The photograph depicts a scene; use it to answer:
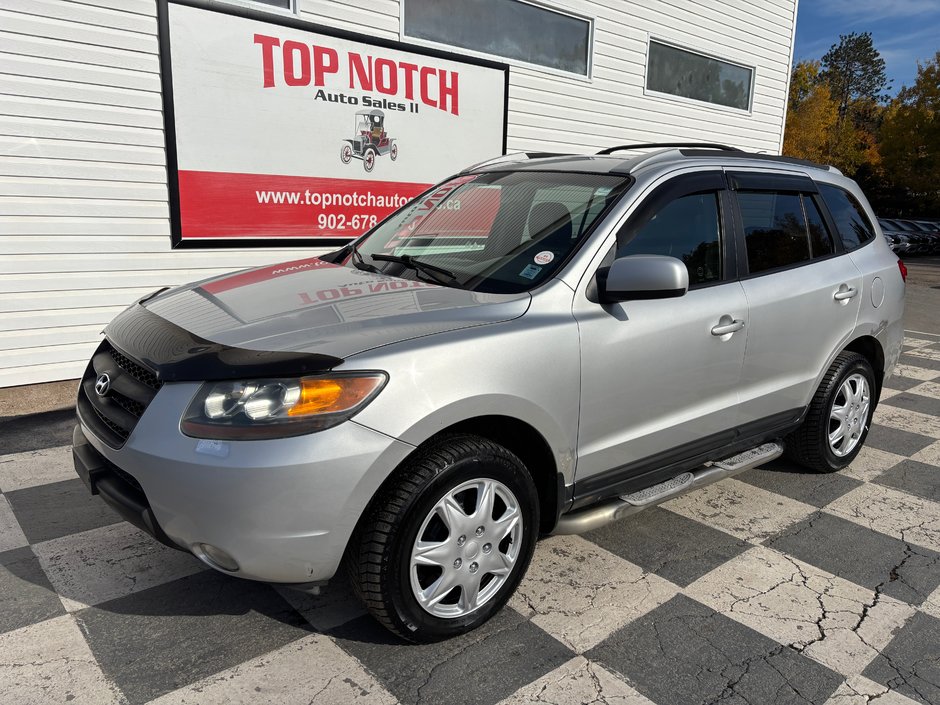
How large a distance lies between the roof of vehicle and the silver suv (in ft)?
0.09

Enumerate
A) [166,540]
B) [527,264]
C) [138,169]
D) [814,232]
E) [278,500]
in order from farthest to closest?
1. [138,169]
2. [814,232]
3. [527,264]
4. [166,540]
5. [278,500]

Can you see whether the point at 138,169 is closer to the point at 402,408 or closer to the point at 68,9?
the point at 68,9

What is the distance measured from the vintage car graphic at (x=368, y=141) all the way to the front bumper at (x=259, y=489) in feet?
17.2

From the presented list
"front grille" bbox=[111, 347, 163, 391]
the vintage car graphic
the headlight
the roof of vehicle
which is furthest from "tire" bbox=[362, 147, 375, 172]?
the headlight

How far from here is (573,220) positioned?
3086mm

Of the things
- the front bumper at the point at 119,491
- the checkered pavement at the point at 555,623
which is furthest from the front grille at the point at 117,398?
the checkered pavement at the point at 555,623

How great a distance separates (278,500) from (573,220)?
1.69 m

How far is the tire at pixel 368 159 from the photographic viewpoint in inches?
286

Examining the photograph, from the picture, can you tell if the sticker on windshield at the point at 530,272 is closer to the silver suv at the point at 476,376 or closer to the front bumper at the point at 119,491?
the silver suv at the point at 476,376

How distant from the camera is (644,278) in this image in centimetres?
276

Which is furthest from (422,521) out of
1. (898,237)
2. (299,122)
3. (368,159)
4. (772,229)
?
(898,237)

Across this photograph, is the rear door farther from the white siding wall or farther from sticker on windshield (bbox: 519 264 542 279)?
the white siding wall

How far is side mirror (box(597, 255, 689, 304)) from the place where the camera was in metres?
2.75

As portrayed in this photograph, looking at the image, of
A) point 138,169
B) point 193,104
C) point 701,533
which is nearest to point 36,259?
point 138,169
